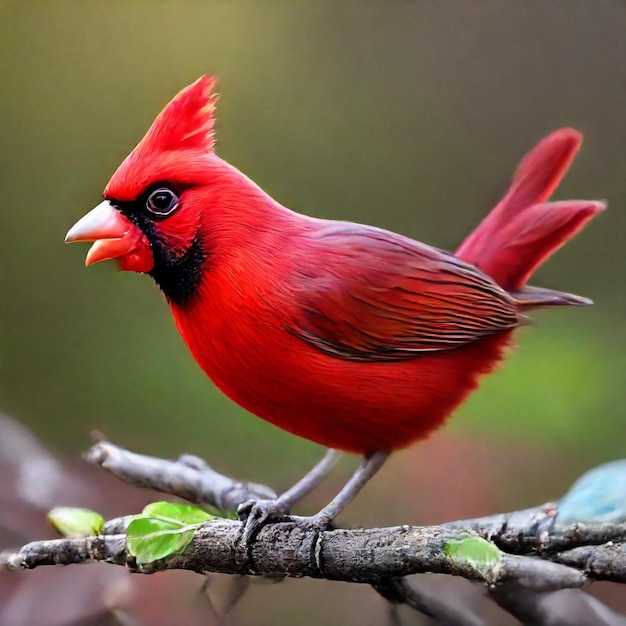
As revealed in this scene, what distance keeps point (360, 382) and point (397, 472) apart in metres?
0.27

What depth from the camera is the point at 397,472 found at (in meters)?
1.51

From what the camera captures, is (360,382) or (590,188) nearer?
(360,382)

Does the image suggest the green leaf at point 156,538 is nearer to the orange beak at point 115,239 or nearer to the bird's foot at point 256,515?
the bird's foot at point 256,515

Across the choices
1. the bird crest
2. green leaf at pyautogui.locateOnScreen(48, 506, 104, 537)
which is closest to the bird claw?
green leaf at pyautogui.locateOnScreen(48, 506, 104, 537)

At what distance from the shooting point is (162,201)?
138 cm

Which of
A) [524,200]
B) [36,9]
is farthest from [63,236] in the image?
[524,200]

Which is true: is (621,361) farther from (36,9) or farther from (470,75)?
(36,9)

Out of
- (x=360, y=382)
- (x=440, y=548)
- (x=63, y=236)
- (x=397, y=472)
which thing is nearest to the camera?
(x=440, y=548)

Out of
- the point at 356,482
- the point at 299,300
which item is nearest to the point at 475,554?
the point at 356,482

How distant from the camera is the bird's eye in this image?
1.37 meters

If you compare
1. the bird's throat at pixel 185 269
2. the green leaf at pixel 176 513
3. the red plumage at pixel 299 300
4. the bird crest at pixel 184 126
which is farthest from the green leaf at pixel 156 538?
the bird crest at pixel 184 126

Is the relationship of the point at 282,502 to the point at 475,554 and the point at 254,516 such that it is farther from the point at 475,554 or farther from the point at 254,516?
the point at 475,554

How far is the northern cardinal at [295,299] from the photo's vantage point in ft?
4.44

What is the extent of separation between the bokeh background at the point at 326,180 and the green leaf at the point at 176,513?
141 millimetres
